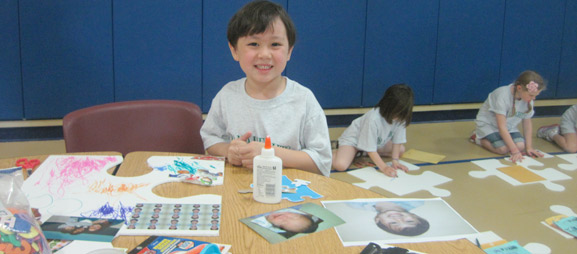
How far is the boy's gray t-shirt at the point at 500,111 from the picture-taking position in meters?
3.29

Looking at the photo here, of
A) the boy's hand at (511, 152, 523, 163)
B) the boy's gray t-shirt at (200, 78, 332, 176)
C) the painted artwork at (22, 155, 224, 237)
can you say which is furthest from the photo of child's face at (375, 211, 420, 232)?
the boy's hand at (511, 152, 523, 163)

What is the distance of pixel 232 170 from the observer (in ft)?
3.90

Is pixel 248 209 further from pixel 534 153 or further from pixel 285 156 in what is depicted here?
pixel 534 153

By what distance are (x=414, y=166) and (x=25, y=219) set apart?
259 cm

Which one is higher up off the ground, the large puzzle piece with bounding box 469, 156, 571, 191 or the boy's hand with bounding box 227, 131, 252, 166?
the boy's hand with bounding box 227, 131, 252, 166

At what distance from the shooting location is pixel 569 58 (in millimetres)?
4348

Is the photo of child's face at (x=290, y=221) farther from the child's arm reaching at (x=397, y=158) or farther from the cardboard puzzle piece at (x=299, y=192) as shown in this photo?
the child's arm reaching at (x=397, y=158)

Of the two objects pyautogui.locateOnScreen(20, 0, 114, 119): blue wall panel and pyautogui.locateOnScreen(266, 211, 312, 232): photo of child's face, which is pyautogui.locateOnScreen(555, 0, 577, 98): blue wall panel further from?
pyautogui.locateOnScreen(266, 211, 312, 232): photo of child's face

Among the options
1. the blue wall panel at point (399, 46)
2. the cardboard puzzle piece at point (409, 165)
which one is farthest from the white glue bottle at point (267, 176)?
the blue wall panel at point (399, 46)

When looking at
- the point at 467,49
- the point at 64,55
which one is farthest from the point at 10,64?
the point at 467,49

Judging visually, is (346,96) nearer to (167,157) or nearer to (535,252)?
(535,252)

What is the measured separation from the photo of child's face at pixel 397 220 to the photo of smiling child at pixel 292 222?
84 millimetres

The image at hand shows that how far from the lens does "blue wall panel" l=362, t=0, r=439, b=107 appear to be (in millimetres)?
3729

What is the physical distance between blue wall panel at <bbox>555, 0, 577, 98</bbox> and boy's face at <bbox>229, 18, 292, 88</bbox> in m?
Answer: 3.89
